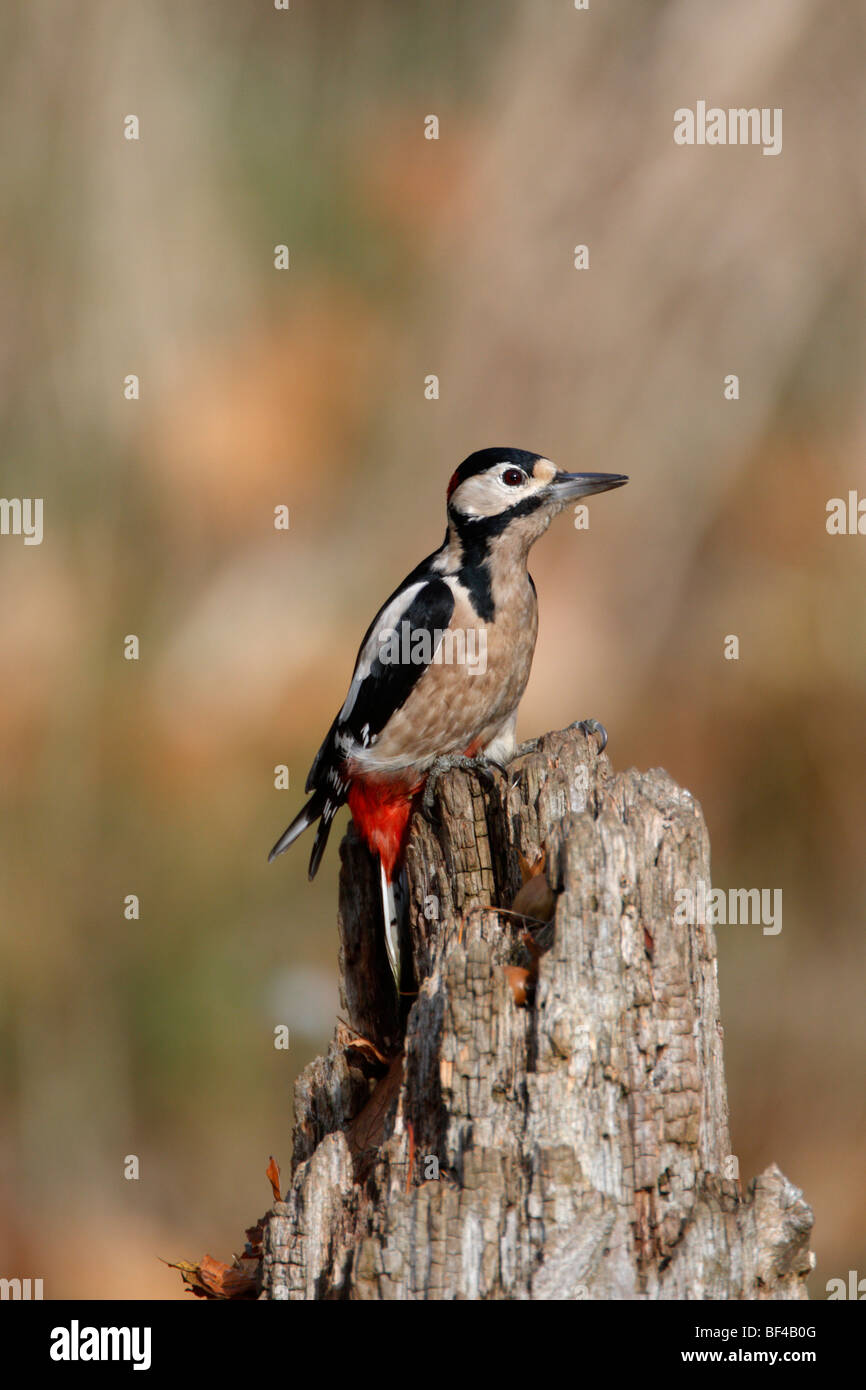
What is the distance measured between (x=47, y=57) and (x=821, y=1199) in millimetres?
6532

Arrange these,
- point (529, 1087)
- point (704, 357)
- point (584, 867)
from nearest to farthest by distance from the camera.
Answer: point (529, 1087) < point (584, 867) < point (704, 357)

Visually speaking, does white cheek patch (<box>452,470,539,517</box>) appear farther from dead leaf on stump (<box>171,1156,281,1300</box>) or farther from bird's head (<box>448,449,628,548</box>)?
dead leaf on stump (<box>171,1156,281,1300</box>)

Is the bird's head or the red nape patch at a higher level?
the bird's head

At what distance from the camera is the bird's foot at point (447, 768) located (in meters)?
3.72

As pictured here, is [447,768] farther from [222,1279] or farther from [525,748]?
[222,1279]

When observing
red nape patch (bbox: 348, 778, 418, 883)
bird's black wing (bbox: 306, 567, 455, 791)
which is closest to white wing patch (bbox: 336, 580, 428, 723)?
bird's black wing (bbox: 306, 567, 455, 791)

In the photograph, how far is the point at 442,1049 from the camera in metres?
2.32

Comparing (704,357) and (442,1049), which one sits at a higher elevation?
(704,357)

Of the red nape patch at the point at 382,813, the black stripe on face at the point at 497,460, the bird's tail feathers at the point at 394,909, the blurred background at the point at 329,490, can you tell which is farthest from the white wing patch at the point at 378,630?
the blurred background at the point at 329,490

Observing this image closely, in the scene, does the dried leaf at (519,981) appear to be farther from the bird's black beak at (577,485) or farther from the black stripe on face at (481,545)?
the bird's black beak at (577,485)

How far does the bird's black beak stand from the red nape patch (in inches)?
40.1

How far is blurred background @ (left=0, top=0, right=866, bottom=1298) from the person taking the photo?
19.8 ft
